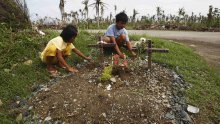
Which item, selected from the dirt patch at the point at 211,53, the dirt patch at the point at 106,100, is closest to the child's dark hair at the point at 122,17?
the dirt patch at the point at 106,100

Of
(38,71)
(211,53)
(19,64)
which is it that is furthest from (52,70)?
(211,53)

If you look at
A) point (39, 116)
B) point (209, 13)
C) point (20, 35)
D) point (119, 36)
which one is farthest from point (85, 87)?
point (209, 13)

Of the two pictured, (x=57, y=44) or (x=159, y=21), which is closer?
(x=57, y=44)

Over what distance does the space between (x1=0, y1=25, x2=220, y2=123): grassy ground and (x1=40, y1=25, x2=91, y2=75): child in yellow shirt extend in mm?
257

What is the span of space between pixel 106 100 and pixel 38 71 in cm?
214

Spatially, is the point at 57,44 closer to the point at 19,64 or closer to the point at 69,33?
the point at 69,33

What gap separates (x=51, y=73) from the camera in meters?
6.43

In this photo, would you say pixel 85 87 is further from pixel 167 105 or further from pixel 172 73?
pixel 172 73

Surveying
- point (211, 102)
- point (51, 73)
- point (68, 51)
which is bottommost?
point (211, 102)

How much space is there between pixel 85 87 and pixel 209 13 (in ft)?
76.5

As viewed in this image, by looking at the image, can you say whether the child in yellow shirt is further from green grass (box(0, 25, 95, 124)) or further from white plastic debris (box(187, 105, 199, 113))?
white plastic debris (box(187, 105, 199, 113))

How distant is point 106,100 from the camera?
Answer: 16.8ft

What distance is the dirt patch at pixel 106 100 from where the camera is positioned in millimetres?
4852

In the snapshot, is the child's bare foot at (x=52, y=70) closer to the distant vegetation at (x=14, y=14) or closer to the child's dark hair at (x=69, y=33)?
the child's dark hair at (x=69, y=33)
